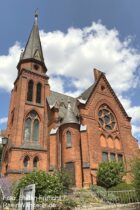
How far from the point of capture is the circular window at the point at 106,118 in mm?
33053

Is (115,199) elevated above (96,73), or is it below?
below

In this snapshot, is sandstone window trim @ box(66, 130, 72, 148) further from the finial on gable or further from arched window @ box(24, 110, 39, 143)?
the finial on gable

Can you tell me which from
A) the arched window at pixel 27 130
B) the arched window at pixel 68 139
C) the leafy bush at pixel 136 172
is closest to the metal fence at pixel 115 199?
the leafy bush at pixel 136 172

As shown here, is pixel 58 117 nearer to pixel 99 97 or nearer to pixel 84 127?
pixel 84 127

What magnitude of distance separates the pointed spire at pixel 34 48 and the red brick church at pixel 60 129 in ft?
0.58

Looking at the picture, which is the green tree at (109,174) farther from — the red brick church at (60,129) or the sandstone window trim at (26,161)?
the sandstone window trim at (26,161)

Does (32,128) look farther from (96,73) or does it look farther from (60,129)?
(96,73)

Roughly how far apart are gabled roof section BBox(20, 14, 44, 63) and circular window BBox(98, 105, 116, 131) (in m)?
14.1

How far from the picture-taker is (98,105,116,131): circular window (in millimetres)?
33053

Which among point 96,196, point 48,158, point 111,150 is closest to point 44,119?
point 48,158

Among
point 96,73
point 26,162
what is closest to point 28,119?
point 26,162

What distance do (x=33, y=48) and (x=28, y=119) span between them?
1507cm

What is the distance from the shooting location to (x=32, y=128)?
3131 centimetres

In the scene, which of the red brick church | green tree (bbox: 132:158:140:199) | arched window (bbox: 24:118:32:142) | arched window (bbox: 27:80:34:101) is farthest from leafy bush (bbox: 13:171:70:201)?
arched window (bbox: 27:80:34:101)
